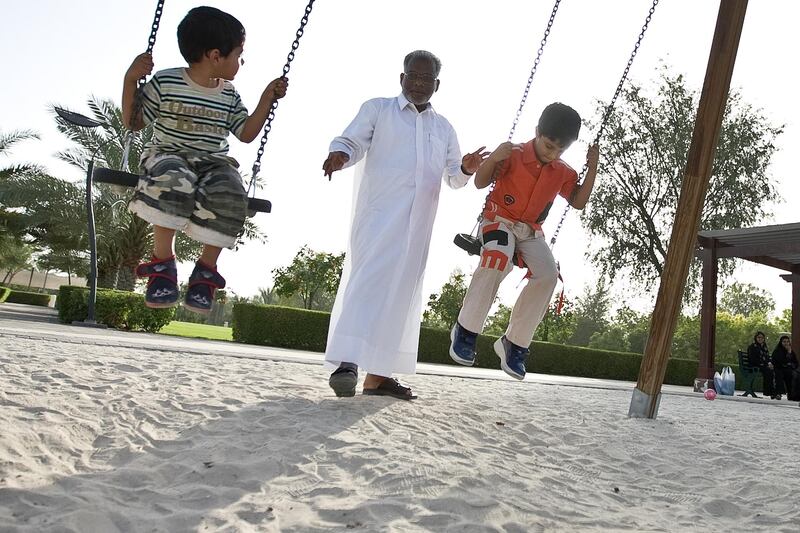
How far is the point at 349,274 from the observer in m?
5.11

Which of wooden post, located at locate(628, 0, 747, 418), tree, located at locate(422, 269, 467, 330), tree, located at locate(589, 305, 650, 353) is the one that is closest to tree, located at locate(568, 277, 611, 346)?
tree, located at locate(589, 305, 650, 353)

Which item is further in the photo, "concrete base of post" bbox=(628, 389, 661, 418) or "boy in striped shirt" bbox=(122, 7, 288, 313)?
"concrete base of post" bbox=(628, 389, 661, 418)

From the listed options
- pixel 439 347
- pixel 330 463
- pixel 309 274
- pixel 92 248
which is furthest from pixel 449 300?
pixel 330 463

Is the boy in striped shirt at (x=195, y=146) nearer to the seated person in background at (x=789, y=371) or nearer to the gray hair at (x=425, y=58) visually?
the gray hair at (x=425, y=58)

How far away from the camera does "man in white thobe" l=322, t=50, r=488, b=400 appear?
488cm

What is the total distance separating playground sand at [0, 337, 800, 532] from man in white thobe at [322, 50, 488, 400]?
0.43m

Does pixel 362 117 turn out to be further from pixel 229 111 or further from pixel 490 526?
pixel 490 526

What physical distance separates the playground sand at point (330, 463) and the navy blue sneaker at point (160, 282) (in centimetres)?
75

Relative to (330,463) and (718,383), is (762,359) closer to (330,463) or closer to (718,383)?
(718,383)

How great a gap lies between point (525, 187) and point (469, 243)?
0.50 meters

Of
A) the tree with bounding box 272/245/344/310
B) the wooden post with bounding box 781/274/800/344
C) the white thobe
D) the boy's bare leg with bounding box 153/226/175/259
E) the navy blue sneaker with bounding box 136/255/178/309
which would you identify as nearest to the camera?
the navy blue sneaker with bounding box 136/255/178/309

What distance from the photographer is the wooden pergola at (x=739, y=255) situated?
1508 centimetres

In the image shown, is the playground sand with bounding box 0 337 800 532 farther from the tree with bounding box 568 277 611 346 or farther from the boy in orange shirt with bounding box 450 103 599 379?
the tree with bounding box 568 277 611 346

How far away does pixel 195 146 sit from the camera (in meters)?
3.72
